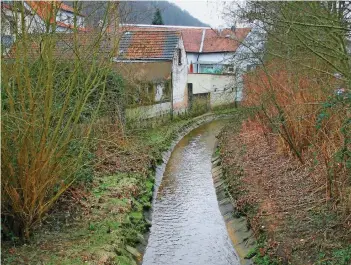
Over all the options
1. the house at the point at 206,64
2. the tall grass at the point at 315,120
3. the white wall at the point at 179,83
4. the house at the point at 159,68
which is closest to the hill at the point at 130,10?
the tall grass at the point at 315,120

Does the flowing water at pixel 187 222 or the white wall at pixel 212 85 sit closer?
the flowing water at pixel 187 222

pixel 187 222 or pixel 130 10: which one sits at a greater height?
pixel 130 10

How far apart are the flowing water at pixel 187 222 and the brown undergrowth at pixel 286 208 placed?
0.82 m

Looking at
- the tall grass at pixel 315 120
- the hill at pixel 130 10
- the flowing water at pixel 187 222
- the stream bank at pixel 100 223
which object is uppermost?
the hill at pixel 130 10

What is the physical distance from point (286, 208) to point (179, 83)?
69.2ft

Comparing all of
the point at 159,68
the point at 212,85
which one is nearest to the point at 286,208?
the point at 159,68

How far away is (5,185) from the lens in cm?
779

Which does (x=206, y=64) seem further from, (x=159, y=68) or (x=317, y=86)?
(x=317, y=86)

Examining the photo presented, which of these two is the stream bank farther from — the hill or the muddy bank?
the hill

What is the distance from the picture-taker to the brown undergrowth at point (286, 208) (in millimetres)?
7703

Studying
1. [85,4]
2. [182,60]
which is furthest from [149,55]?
[85,4]

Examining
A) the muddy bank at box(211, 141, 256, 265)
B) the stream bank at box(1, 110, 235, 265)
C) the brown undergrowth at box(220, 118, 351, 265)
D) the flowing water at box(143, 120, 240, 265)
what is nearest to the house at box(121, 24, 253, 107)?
the flowing water at box(143, 120, 240, 265)

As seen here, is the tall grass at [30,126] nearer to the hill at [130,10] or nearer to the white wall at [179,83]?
the hill at [130,10]

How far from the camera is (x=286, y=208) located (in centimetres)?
982
